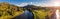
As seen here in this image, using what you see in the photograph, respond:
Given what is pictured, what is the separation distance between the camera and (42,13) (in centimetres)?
94

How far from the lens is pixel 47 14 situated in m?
0.94

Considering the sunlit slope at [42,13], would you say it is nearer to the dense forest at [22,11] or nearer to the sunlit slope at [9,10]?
the dense forest at [22,11]

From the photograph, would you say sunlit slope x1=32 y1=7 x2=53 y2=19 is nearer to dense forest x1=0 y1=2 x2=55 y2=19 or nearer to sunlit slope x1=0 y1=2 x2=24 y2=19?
dense forest x1=0 y1=2 x2=55 y2=19

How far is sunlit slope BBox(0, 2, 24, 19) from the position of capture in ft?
3.07

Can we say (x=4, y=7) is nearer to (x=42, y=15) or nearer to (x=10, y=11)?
(x=10, y=11)

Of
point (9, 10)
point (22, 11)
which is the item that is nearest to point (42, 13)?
point (22, 11)

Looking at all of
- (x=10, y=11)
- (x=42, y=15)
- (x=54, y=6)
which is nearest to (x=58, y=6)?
(x=54, y=6)

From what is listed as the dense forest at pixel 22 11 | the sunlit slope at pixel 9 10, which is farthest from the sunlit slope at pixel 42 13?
the sunlit slope at pixel 9 10

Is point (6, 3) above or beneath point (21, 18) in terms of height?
above

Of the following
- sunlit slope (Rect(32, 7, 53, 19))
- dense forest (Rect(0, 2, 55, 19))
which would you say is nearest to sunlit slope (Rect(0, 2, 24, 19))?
dense forest (Rect(0, 2, 55, 19))

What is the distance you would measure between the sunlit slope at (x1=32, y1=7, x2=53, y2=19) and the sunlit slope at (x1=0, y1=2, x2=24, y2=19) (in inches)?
4.4

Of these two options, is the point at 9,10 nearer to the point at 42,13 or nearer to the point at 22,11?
the point at 22,11

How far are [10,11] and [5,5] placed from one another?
0.21ft

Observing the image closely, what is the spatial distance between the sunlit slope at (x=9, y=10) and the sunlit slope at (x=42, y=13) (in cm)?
11
